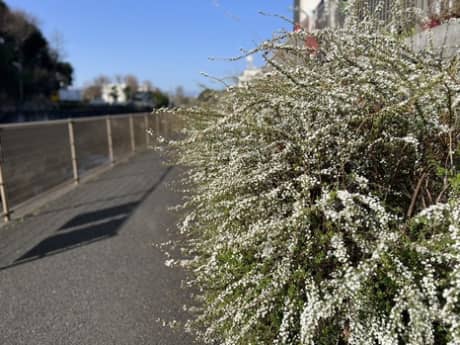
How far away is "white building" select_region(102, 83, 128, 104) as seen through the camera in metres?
66.7

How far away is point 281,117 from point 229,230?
2.82 ft

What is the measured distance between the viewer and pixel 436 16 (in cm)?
319

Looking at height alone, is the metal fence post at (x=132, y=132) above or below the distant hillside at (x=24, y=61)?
below

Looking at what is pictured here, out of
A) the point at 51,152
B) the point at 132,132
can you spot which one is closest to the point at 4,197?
the point at 51,152

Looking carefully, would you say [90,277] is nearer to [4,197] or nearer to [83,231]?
[83,231]

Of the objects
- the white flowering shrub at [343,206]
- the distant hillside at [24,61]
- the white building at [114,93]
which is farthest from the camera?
the white building at [114,93]

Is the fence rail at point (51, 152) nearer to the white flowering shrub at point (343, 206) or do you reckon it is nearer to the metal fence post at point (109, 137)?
the metal fence post at point (109, 137)

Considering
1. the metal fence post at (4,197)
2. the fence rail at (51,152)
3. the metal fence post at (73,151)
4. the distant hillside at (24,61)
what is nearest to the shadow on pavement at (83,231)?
the metal fence post at (4,197)

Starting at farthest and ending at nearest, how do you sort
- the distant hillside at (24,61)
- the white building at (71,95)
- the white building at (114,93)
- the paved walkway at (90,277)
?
the white building at (114,93)
the white building at (71,95)
the distant hillside at (24,61)
the paved walkway at (90,277)

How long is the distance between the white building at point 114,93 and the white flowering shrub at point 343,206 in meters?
68.8

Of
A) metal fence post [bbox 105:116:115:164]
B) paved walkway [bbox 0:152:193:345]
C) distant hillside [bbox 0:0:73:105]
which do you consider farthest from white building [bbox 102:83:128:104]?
paved walkway [bbox 0:152:193:345]

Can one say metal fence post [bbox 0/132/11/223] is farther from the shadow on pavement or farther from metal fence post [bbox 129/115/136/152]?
metal fence post [bbox 129/115/136/152]

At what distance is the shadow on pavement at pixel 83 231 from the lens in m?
3.63

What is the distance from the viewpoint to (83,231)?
13.9 feet
